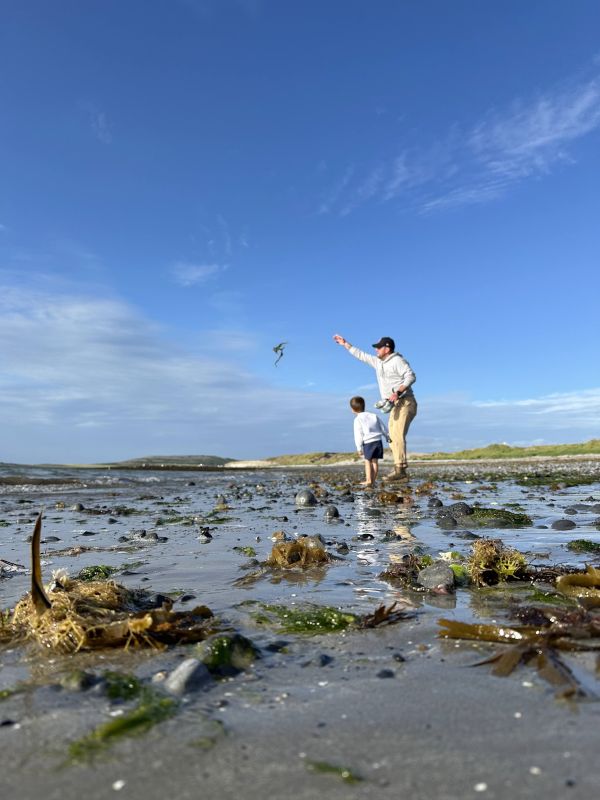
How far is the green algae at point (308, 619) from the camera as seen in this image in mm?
3229

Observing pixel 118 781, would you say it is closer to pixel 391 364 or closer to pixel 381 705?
pixel 381 705

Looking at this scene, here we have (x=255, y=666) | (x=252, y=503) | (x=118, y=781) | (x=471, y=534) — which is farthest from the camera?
(x=252, y=503)

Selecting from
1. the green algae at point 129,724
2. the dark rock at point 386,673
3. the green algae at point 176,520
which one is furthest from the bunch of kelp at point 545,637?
the green algae at point 176,520

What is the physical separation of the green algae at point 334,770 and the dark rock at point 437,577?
2389 millimetres

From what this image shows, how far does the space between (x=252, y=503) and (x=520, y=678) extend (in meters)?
9.75

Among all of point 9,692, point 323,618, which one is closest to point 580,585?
point 323,618

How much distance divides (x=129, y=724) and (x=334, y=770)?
2.43 ft

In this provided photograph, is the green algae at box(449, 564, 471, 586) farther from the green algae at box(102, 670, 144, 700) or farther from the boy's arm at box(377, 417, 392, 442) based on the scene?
the boy's arm at box(377, 417, 392, 442)

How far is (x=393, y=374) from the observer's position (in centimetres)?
1530

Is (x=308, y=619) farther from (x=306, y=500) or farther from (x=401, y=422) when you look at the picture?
(x=401, y=422)

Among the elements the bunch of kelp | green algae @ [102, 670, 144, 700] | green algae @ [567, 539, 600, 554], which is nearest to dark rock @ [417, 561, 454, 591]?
the bunch of kelp

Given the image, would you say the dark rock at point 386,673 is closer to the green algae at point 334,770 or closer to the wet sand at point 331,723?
the wet sand at point 331,723


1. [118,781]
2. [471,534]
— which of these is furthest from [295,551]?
[118,781]

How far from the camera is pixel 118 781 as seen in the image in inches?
64.7
